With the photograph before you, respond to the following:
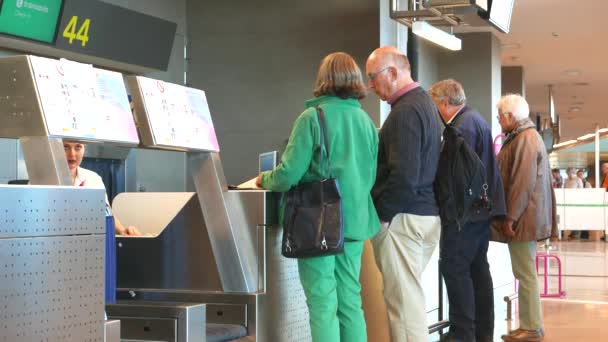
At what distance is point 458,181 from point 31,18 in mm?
3272

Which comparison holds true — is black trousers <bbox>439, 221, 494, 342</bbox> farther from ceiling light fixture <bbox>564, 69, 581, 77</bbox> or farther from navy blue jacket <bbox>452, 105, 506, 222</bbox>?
ceiling light fixture <bbox>564, 69, 581, 77</bbox>

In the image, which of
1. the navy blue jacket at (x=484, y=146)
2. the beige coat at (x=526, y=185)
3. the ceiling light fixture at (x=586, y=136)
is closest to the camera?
the navy blue jacket at (x=484, y=146)

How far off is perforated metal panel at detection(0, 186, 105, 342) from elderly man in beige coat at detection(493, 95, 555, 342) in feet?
10.6

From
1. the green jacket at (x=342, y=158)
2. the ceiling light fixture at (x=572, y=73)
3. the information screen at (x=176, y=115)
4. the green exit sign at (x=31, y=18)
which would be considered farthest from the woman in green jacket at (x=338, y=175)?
the ceiling light fixture at (x=572, y=73)

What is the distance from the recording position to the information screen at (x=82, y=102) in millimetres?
2814

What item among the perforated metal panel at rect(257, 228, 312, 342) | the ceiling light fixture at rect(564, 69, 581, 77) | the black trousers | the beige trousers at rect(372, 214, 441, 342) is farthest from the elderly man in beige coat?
the ceiling light fixture at rect(564, 69, 581, 77)

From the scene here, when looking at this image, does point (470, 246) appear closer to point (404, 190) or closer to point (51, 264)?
point (404, 190)

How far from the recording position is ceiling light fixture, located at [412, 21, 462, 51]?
6.74 m

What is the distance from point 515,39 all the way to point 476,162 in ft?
23.2

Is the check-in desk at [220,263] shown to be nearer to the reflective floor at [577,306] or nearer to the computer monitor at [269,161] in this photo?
the computer monitor at [269,161]

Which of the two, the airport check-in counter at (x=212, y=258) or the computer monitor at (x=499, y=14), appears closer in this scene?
the airport check-in counter at (x=212, y=258)

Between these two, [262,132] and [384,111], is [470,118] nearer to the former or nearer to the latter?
[384,111]

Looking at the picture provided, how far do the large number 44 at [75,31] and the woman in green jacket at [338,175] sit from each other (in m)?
3.31

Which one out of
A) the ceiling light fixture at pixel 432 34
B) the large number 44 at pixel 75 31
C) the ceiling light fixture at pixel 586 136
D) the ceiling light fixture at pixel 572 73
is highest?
the ceiling light fixture at pixel 572 73
